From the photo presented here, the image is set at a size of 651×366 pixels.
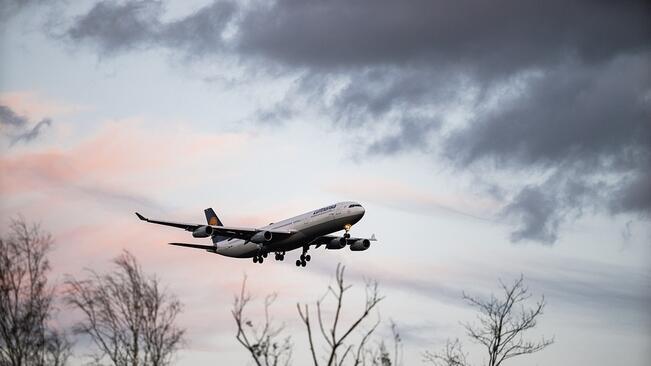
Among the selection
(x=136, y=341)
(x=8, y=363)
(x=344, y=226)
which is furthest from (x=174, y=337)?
(x=344, y=226)

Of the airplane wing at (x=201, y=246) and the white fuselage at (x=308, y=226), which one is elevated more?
the airplane wing at (x=201, y=246)

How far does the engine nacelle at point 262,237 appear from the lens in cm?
8888

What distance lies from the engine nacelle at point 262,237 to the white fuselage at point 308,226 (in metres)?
1.41

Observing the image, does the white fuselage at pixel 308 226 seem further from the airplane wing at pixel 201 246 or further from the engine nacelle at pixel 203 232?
the engine nacelle at pixel 203 232

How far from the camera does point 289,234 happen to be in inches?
3489

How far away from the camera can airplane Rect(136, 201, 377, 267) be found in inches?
3317

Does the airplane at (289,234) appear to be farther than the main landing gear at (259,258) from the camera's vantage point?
No

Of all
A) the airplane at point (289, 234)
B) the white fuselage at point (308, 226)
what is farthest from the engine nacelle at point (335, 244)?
the white fuselage at point (308, 226)

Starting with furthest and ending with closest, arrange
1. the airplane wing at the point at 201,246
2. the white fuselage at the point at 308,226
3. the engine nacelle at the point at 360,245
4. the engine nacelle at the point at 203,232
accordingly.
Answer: the airplane wing at the point at 201,246 → the engine nacelle at the point at 360,245 → the engine nacelle at the point at 203,232 → the white fuselage at the point at 308,226

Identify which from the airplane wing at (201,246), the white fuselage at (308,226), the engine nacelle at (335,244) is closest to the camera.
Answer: the white fuselage at (308,226)

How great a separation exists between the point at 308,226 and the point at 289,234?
2645 millimetres

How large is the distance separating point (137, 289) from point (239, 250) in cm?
5753

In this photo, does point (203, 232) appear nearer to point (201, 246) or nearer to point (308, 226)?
point (308, 226)

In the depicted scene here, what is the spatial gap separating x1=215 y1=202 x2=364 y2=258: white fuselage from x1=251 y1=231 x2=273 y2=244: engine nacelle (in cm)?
141
